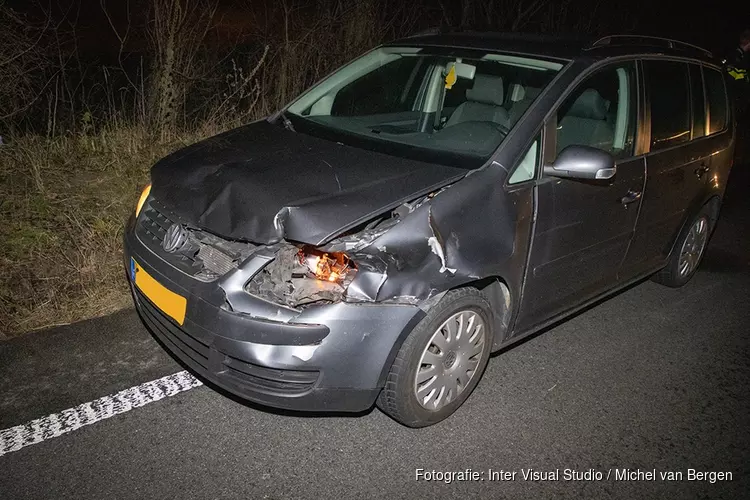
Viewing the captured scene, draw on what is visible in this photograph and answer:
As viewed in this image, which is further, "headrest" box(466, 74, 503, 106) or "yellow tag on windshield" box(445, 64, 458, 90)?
"yellow tag on windshield" box(445, 64, 458, 90)

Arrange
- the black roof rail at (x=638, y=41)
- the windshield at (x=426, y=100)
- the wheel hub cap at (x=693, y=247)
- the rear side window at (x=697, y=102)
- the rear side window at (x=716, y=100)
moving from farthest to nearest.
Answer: the wheel hub cap at (x=693, y=247) → the rear side window at (x=716, y=100) → the rear side window at (x=697, y=102) → the black roof rail at (x=638, y=41) → the windshield at (x=426, y=100)

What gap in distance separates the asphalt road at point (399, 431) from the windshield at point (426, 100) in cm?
138

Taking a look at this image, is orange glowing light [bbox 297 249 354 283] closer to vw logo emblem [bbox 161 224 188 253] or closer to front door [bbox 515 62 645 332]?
vw logo emblem [bbox 161 224 188 253]

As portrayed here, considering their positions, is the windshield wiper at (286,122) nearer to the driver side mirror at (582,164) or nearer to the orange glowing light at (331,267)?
the orange glowing light at (331,267)

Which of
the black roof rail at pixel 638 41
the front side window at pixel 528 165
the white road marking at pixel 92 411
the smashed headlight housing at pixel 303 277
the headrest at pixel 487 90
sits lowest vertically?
the white road marking at pixel 92 411

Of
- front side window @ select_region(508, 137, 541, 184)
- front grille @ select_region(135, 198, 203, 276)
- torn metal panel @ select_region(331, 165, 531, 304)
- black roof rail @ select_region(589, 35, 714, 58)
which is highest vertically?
black roof rail @ select_region(589, 35, 714, 58)

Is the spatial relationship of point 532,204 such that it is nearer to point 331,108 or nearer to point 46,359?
point 331,108

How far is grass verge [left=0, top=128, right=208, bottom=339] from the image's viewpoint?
12.8 feet

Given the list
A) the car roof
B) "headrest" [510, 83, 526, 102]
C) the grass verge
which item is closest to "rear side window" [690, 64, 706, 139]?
the car roof

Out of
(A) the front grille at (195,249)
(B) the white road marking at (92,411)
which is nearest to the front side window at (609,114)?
(A) the front grille at (195,249)

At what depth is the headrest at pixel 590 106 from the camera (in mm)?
3604

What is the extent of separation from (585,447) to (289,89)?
651 cm

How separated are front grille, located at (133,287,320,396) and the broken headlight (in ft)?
1.34

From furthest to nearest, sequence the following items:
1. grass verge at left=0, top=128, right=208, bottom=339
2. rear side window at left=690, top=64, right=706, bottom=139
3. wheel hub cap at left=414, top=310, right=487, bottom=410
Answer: rear side window at left=690, top=64, right=706, bottom=139
grass verge at left=0, top=128, right=208, bottom=339
wheel hub cap at left=414, top=310, right=487, bottom=410
